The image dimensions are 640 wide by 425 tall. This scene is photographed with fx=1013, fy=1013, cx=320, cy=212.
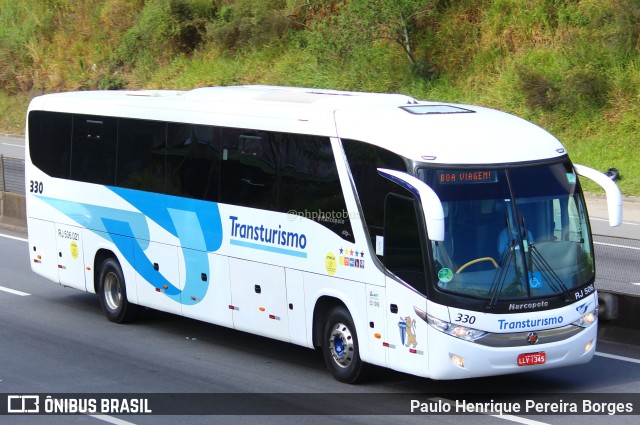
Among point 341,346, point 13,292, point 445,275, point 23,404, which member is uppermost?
point 445,275

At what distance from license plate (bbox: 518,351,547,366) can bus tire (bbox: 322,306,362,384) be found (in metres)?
1.86

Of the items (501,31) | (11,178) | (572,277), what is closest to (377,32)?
(501,31)

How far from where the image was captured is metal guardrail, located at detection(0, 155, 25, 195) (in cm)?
2381

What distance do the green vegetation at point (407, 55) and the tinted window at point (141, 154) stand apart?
1651cm

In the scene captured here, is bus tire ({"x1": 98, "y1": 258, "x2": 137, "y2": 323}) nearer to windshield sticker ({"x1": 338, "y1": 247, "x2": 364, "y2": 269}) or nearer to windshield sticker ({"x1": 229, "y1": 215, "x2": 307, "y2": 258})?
windshield sticker ({"x1": 229, "y1": 215, "x2": 307, "y2": 258})

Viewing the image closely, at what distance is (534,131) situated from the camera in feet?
36.0

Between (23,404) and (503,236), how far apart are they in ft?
17.2

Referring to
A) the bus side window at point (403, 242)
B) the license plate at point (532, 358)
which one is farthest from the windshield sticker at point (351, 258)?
the license plate at point (532, 358)

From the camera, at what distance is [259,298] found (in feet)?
40.5

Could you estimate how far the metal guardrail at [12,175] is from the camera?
78.1 feet

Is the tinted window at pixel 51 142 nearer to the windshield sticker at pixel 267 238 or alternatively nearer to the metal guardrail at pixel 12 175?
the windshield sticker at pixel 267 238

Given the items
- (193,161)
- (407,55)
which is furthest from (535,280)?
(407,55)

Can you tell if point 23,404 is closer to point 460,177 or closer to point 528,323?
point 460,177

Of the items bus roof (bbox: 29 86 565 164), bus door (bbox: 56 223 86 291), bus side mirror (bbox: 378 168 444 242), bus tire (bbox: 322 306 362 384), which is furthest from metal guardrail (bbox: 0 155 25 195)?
bus side mirror (bbox: 378 168 444 242)
